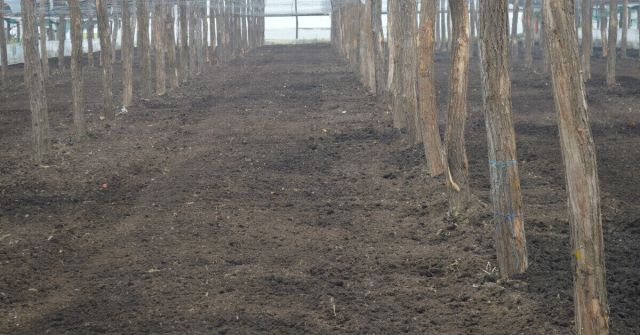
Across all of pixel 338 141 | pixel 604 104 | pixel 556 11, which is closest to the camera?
pixel 556 11

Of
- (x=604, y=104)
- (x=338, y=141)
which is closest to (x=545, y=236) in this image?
(x=338, y=141)

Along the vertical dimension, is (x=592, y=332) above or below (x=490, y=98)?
below

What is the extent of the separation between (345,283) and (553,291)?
1449mm

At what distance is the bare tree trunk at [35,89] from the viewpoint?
457 inches

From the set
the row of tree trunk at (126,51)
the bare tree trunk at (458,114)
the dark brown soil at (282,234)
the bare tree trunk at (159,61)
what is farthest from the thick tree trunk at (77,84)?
the bare tree trunk at (159,61)

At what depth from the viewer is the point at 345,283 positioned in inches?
262

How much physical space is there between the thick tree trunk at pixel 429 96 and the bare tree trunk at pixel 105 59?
677 centimetres

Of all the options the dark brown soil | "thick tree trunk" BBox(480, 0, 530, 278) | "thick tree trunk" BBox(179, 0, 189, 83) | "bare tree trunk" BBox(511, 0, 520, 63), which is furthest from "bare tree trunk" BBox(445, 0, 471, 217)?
"bare tree trunk" BBox(511, 0, 520, 63)

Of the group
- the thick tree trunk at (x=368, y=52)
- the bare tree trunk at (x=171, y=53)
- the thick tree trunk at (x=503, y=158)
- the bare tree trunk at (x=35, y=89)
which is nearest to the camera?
the thick tree trunk at (x=503, y=158)

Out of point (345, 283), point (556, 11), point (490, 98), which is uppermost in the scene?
point (556, 11)

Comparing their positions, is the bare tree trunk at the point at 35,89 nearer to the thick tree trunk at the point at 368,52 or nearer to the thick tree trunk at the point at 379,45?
the thick tree trunk at the point at 379,45

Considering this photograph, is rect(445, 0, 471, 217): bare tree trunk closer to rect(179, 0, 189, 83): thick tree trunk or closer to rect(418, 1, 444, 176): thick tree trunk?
rect(418, 1, 444, 176): thick tree trunk

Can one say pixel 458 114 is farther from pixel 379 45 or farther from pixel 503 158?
pixel 379 45

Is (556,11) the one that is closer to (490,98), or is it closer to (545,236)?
(490,98)
